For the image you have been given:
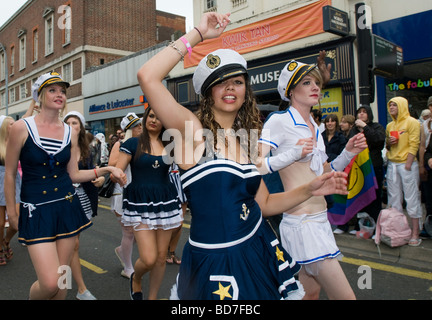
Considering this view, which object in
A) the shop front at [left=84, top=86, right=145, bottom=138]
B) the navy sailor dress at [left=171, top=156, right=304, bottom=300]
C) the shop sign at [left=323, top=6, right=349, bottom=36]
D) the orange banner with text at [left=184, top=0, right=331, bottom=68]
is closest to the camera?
the navy sailor dress at [left=171, top=156, right=304, bottom=300]

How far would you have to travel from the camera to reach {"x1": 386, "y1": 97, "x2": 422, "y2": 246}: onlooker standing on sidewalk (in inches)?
221

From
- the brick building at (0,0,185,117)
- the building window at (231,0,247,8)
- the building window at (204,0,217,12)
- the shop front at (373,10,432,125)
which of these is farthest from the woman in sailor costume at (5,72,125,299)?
the brick building at (0,0,185,117)

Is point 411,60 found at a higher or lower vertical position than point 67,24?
lower

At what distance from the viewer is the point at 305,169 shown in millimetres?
2719

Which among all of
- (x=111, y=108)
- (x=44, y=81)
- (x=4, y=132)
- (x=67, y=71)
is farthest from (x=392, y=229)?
(x=67, y=71)

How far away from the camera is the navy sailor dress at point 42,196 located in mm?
2842

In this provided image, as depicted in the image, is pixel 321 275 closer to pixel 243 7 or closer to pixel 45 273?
pixel 45 273

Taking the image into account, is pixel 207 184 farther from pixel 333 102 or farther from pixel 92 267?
pixel 333 102

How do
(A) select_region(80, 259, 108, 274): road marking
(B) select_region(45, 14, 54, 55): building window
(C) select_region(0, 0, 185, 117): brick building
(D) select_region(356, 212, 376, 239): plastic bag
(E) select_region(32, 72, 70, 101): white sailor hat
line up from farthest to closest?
(B) select_region(45, 14, 54, 55): building window → (C) select_region(0, 0, 185, 117): brick building → (D) select_region(356, 212, 376, 239): plastic bag → (A) select_region(80, 259, 108, 274): road marking → (E) select_region(32, 72, 70, 101): white sailor hat

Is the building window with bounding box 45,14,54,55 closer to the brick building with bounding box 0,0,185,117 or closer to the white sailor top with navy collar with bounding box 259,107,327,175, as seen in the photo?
the brick building with bounding box 0,0,185,117

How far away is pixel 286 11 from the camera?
39.5 ft

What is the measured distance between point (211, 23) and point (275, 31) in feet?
37.2
